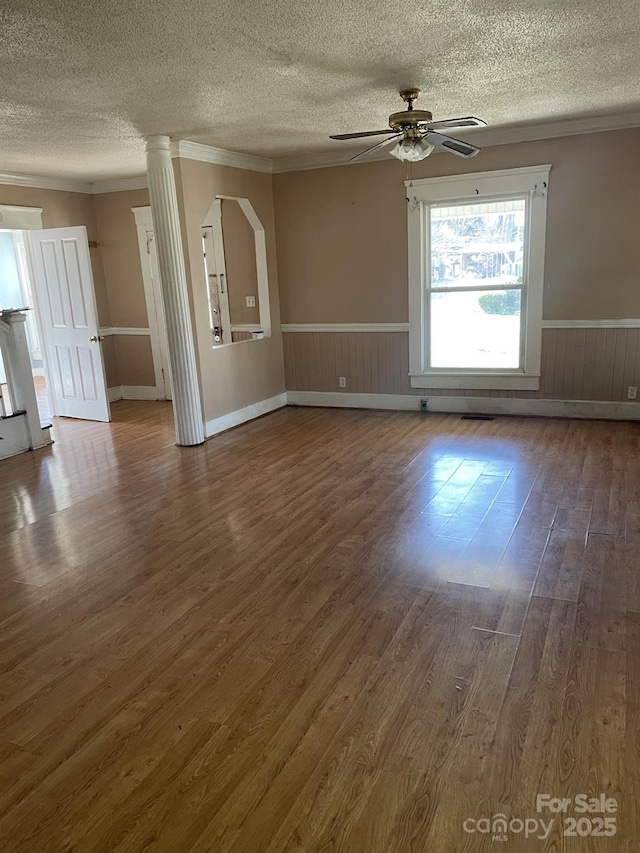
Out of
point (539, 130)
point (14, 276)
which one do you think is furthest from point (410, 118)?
point (14, 276)

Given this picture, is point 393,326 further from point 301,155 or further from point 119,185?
point 119,185

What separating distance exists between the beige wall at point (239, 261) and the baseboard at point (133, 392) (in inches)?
63.3

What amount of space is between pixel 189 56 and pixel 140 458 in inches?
129

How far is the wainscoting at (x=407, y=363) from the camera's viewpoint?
5637 mm

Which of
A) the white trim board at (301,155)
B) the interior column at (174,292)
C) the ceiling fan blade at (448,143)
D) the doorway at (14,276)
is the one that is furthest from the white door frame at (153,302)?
the ceiling fan blade at (448,143)

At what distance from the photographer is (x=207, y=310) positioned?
18.7 ft

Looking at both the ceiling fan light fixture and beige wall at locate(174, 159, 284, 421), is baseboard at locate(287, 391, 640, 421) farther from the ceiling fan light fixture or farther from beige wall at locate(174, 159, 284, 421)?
the ceiling fan light fixture

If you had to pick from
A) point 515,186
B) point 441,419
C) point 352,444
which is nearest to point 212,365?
point 352,444

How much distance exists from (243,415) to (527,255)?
327cm

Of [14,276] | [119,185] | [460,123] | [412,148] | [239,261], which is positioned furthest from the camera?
[14,276]

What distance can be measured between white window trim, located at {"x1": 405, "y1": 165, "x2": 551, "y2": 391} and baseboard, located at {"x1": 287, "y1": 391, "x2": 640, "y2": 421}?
0.52ft

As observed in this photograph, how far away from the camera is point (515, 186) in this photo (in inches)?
222

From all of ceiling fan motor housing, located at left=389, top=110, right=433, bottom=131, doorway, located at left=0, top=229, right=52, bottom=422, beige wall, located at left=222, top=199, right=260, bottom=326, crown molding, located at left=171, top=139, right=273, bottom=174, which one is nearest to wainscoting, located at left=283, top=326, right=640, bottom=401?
beige wall, located at left=222, top=199, right=260, bottom=326

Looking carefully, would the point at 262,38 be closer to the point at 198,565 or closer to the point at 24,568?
the point at 198,565
